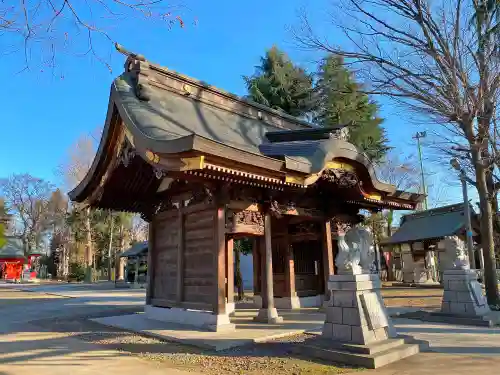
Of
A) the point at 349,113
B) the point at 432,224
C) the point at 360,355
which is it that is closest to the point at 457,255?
the point at 360,355

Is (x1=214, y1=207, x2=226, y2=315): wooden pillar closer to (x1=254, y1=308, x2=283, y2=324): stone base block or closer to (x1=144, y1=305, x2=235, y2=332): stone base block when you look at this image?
(x1=144, y1=305, x2=235, y2=332): stone base block

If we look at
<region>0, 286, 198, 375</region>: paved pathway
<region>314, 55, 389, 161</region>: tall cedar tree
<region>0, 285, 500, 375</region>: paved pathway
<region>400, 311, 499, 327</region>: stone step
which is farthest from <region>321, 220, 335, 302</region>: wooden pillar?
<region>314, 55, 389, 161</region>: tall cedar tree

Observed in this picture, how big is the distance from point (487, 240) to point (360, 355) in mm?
7434

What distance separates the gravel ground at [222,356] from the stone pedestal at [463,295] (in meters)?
4.11

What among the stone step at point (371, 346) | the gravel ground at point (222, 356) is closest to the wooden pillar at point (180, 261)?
the gravel ground at point (222, 356)

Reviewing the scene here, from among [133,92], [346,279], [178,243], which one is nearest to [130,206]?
[178,243]

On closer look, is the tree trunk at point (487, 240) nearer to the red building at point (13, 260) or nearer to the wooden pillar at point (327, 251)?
the wooden pillar at point (327, 251)

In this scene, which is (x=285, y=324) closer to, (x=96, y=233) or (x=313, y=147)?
(x=313, y=147)

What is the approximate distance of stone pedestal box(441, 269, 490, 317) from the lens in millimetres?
8980

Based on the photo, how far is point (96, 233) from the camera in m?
38.0

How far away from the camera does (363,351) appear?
5.52 m

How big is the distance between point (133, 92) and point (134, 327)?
5.69 m

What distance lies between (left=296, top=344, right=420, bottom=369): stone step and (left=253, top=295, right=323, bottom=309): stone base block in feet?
19.1

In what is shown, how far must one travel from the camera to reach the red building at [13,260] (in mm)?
40719
